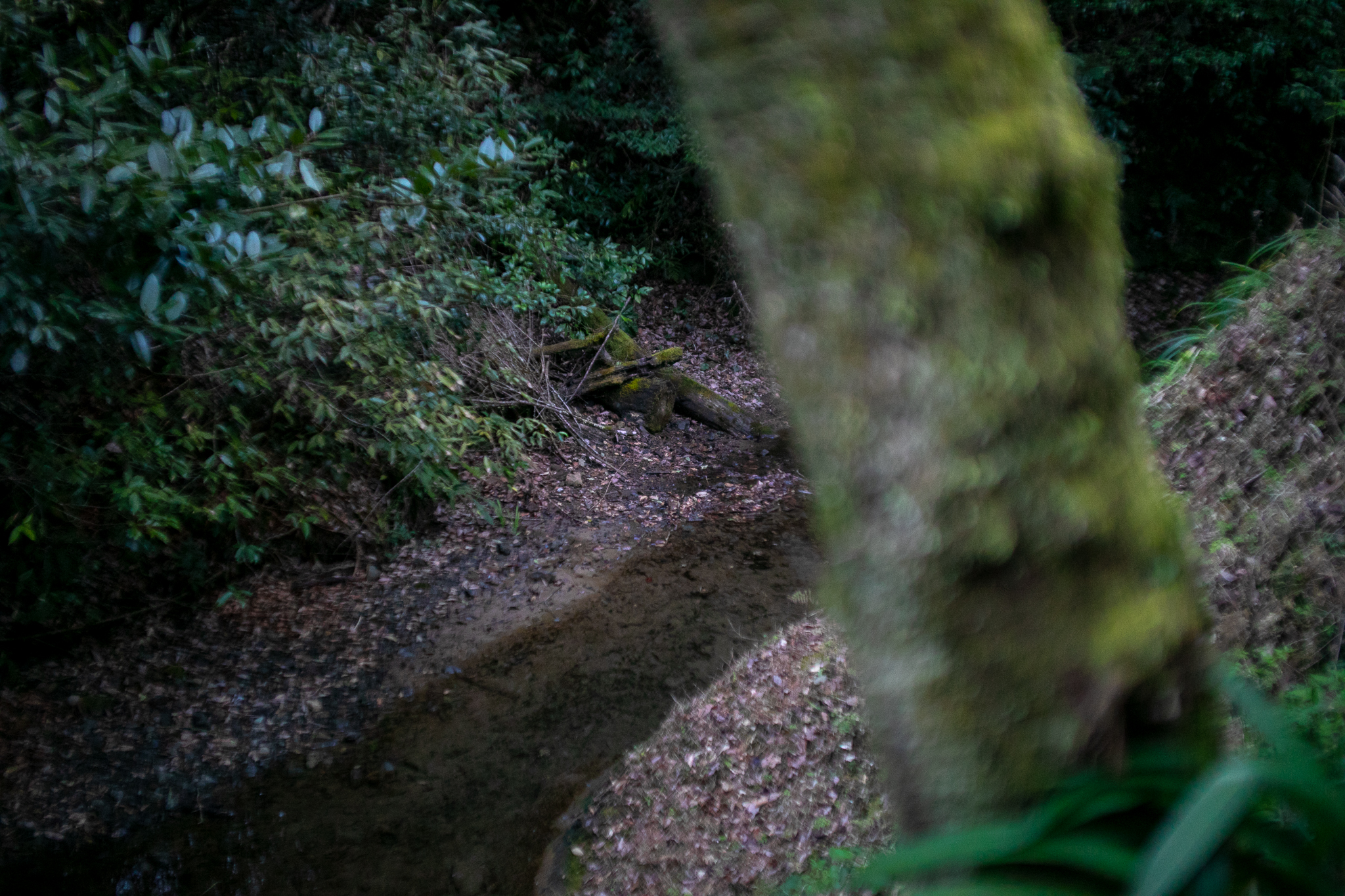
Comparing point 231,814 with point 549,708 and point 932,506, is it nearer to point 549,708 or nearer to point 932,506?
point 549,708

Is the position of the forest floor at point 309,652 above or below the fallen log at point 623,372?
below

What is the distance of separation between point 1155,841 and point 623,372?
883cm

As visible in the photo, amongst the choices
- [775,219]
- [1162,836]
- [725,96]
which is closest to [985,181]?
[775,219]

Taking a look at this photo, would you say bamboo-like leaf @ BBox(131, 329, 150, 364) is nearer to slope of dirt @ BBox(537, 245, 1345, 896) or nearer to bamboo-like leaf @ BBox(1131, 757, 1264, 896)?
slope of dirt @ BBox(537, 245, 1345, 896)

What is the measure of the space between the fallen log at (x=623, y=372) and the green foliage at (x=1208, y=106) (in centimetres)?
744

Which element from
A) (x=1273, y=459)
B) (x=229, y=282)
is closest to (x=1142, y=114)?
(x=1273, y=459)

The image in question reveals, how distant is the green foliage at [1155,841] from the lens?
0.99 meters

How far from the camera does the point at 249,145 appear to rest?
10.0 ft

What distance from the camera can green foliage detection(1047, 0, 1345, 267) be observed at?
36.0 feet

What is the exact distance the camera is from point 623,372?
9633 mm

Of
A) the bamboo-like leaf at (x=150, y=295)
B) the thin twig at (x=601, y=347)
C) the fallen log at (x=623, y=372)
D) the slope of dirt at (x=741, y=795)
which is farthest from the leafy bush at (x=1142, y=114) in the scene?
the bamboo-like leaf at (x=150, y=295)

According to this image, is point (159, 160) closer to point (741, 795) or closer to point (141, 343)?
point (141, 343)

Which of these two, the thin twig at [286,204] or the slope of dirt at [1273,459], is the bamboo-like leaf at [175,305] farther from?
the slope of dirt at [1273,459]

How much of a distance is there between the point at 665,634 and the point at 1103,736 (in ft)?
16.6
